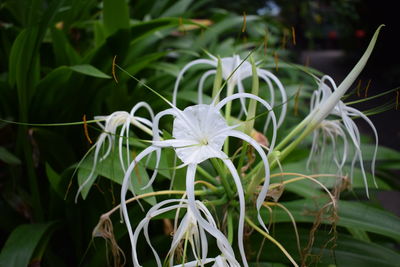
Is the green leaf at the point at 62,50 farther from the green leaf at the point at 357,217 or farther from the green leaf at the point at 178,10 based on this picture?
the green leaf at the point at 357,217

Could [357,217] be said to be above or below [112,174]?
below

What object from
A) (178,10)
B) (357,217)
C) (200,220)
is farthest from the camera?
(178,10)

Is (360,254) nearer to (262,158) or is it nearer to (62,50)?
(262,158)

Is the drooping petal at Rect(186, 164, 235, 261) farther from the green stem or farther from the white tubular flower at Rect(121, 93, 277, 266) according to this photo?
the green stem

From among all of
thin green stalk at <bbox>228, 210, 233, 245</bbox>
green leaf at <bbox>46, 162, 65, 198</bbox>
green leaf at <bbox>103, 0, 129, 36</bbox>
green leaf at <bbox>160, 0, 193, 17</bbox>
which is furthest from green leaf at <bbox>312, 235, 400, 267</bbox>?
green leaf at <bbox>160, 0, 193, 17</bbox>

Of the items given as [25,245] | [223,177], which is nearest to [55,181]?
[25,245]

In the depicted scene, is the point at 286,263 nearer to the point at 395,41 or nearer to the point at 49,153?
the point at 49,153
